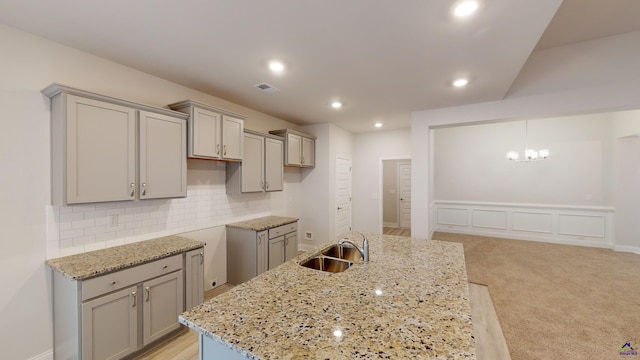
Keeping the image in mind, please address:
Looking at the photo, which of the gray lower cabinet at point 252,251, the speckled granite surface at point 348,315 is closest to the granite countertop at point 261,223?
the gray lower cabinet at point 252,251

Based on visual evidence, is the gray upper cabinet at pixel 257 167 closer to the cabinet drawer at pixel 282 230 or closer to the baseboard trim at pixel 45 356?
the cabinet drawer at pixel 282 230

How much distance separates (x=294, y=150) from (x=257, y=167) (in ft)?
3.08

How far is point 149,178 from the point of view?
244cm

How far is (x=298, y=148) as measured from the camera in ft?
15.2

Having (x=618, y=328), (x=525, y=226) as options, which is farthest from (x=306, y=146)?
(x=525, y=226)

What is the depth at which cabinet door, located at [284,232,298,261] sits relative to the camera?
3.88 meters

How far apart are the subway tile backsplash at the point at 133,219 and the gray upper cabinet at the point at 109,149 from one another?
0.25 meters

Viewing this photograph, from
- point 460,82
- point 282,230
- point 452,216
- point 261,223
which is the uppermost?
A: point 460,82

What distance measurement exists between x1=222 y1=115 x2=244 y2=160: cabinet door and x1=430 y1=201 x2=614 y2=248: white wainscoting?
15.9 ft

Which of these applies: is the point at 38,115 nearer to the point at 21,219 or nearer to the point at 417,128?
the point at 21,219

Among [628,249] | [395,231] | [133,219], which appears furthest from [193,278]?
[628,249]

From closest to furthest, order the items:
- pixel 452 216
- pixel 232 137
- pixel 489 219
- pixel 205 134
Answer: pixel 205 134 → pixel 232 137 → pixel 489 219 → pixel 452 216

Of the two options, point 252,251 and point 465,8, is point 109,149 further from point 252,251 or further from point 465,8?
point 465,8

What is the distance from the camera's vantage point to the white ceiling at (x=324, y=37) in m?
1.69
